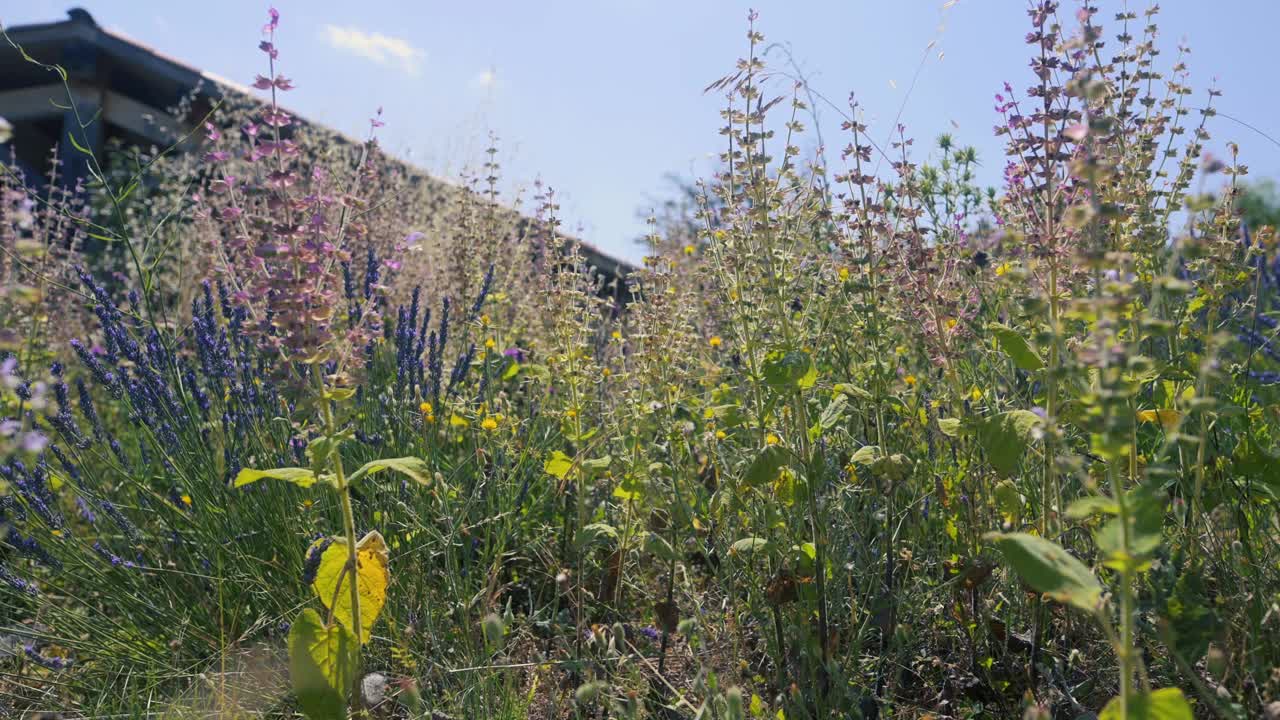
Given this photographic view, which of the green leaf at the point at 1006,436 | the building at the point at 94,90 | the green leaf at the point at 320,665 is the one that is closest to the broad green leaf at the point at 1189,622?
the green leaf at the point at 1006,436

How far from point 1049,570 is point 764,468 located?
806mm

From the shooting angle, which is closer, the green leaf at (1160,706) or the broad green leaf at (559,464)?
the green leaf at (1160,706)

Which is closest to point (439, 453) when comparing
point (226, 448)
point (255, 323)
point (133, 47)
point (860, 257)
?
point (226, 448)

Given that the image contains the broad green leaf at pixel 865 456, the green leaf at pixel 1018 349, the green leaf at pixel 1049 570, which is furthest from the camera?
the broad green leaf at pixel 865 456

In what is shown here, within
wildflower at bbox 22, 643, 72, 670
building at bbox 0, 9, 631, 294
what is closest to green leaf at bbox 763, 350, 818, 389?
wildflower at bbox 22, 643, 72, 670

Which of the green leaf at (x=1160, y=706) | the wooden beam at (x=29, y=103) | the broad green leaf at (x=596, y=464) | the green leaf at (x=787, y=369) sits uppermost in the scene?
the wooden beam at (x=29, y=103)

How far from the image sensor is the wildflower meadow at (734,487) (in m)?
1.78

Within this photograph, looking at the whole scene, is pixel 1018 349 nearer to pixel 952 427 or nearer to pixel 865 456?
pixel 952 427

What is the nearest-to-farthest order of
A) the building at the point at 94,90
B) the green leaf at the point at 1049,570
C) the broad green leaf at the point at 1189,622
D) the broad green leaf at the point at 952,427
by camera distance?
the green leaf at the point at 1049,570, the broad green leaf at the point at 1189,622, the broad green leaf at the point at 952,427, the building at the point at 94,90

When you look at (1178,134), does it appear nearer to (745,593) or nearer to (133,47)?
(745,593)

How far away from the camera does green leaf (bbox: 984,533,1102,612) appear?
115cm

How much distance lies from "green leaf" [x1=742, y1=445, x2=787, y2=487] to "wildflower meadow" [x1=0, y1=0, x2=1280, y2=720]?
10mm

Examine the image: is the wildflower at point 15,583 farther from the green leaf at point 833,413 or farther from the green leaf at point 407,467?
the green leaf at point 833,413

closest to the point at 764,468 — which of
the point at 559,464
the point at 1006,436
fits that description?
the point at 1006,436
